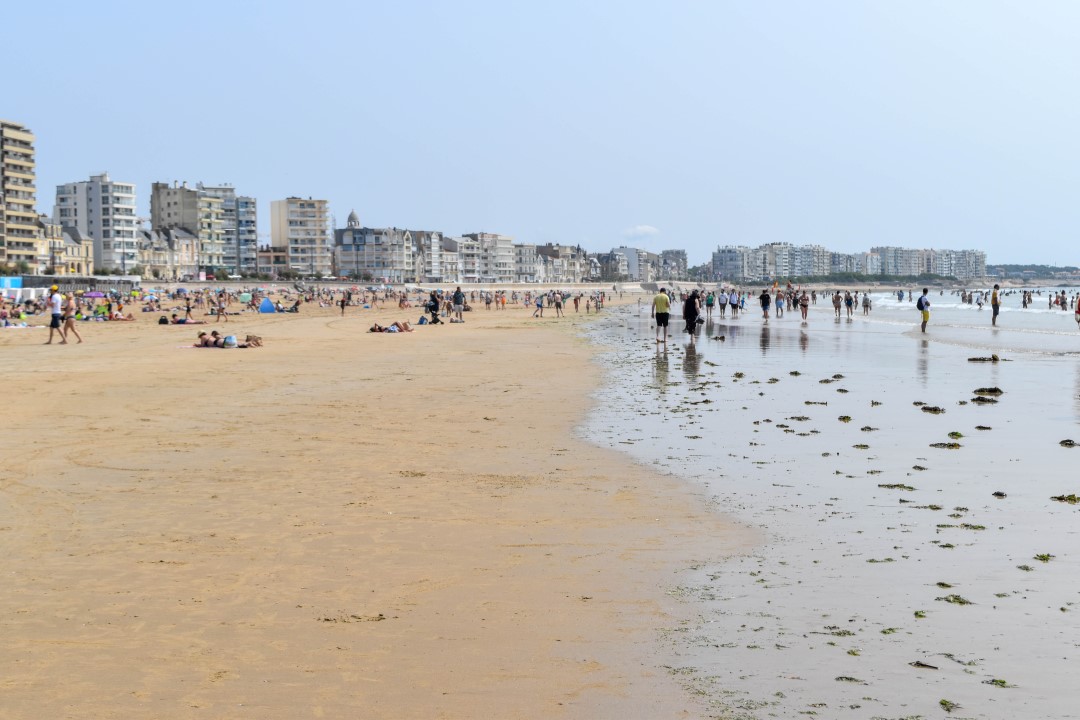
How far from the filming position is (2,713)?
3881 millimetres

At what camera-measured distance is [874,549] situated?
6.53 meters

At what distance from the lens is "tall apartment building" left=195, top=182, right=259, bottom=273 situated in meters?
175

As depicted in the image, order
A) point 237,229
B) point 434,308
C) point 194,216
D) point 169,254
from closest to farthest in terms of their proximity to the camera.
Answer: point 434,308, point 169,254, point 194,216, point 237,229

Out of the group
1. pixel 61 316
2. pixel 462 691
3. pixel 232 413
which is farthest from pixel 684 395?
pixel 61 316

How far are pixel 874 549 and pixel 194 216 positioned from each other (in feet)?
558

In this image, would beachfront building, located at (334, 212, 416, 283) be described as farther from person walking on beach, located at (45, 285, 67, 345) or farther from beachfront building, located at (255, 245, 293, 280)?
person walking on beach, located at (45, 285, 67, 345)

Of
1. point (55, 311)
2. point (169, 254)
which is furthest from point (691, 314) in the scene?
point (169, 254)

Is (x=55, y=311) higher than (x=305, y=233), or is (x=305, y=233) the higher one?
(x=305, y=233)

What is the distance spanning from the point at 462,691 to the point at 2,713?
1740 mm

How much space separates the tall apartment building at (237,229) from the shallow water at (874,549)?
551 ft

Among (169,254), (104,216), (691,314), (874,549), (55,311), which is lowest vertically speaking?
(874,549)

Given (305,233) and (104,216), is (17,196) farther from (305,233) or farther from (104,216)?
(305,233)

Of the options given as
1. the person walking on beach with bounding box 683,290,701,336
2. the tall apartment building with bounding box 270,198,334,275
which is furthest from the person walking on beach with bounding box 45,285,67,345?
the tall apartment building with bounding box 270,198,334,275

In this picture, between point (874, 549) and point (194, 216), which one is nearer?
point (874, 549)
